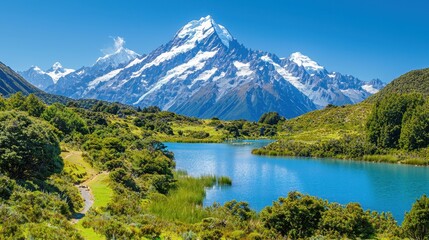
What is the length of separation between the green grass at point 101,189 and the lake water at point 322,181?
11.6 metres

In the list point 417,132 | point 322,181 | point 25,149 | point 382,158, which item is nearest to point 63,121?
point 322,181

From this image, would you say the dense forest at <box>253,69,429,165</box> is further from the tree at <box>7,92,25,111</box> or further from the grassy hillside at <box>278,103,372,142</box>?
the tree at <box>7,92,25,111</box>

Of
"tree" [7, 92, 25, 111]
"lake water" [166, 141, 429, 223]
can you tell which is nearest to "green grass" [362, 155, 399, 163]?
"lake water" [166, 141, 429, 223]

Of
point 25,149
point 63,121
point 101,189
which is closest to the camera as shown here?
point 25,149

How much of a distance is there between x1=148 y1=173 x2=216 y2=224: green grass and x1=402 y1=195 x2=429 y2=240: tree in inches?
617

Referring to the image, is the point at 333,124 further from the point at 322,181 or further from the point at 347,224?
the point at 347,224

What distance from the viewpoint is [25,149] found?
114 feet

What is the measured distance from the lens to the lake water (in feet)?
171

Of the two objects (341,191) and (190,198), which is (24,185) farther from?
(341,191)

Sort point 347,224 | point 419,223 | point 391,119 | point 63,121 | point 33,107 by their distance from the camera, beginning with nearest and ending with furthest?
point 419,223
point 347,224
point 63,121
point 33,107
point 391,119

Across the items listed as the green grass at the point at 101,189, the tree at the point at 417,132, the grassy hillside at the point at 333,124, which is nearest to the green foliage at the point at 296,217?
the green grass at the point at 101,189

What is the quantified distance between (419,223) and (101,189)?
29313mm

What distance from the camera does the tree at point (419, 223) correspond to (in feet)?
96.9

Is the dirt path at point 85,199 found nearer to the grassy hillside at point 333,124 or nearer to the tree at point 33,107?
the tree at point 33,107
